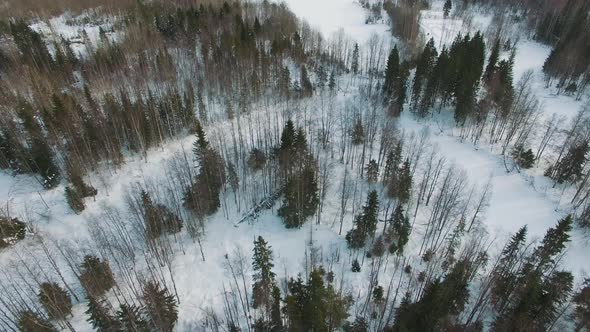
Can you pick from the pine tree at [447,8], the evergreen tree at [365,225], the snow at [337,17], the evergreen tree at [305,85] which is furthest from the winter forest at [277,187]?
the pine tree at [447,8]

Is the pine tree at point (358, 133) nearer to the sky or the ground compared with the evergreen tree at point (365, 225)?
nearer to the sky

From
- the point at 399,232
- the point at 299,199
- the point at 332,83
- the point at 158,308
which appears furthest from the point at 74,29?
the point at 399,232

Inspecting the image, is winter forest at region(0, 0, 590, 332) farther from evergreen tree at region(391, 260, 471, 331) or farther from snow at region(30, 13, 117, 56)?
snow at region(30, 13, 117, 56)

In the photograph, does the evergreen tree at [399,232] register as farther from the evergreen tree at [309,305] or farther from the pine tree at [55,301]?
the pine tree at [55,301]

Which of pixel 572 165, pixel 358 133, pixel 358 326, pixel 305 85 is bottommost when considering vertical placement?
pixel 358 326

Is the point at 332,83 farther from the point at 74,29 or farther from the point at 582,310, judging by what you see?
the point at 74,29
